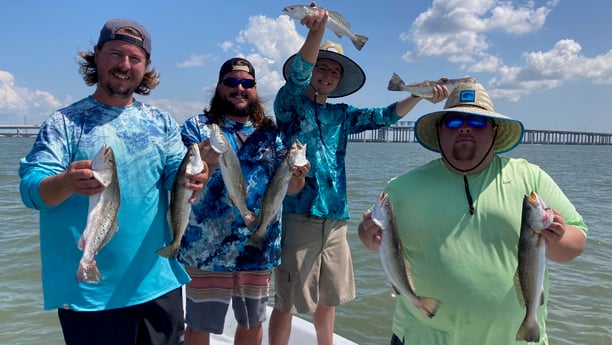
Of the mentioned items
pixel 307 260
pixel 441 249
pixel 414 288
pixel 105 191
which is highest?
pixel 105 191

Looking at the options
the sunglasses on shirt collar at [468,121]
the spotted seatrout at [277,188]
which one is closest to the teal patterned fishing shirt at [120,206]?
the spotted seatrout at [277,188]

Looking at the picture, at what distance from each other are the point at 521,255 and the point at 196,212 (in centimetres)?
252

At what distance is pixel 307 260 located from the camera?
14.9ft

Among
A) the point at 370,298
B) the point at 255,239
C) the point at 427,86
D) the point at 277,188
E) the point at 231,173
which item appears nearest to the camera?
the point at 231,173

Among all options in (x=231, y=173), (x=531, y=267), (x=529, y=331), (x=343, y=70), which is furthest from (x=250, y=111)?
(x=529, y=331)

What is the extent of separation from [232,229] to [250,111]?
1074mm

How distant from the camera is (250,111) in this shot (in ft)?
13.3

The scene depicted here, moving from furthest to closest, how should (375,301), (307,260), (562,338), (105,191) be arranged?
1. (375,301)
2. (562,338)
3. (307,260)
4. (105,191)

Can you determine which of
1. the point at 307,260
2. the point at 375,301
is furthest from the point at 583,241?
the point at 375,301

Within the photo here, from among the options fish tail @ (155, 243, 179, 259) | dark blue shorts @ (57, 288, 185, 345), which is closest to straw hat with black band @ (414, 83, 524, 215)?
fish tail @ (155, 243, 179, 259)

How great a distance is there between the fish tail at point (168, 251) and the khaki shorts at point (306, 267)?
1.50 m

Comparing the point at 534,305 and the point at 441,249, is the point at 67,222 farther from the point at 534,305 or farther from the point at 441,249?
the point at 534,305

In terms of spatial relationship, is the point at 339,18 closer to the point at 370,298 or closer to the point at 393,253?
the point at 393,253

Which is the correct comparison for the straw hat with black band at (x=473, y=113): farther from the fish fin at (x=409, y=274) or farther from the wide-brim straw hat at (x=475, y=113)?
the fish fin at (x=409, y=274)
